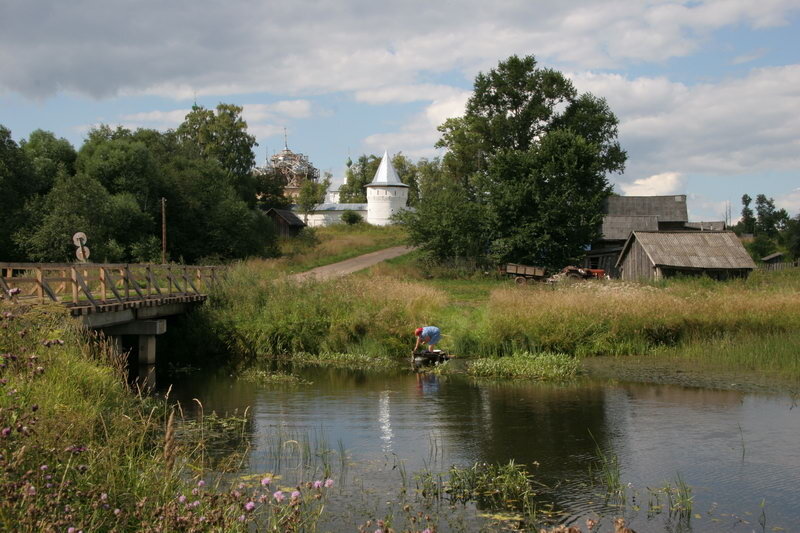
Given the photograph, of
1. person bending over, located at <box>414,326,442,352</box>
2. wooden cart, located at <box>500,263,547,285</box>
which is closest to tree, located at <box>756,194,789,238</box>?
wooden cart, located at <box>500,263,547,285</box>

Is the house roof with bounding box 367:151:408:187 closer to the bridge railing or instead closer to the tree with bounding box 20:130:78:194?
the tree with bounding box 20:130:78:194

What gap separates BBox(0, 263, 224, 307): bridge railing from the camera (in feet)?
54.8

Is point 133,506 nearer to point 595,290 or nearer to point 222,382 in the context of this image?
point 222,382

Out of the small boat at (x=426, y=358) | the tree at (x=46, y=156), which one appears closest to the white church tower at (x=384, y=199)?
the tree at (x=46, y=156)

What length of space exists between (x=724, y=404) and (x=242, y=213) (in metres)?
42.5

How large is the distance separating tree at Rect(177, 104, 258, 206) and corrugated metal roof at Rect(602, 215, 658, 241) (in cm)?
3197

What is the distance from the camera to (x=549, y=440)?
12695 mm

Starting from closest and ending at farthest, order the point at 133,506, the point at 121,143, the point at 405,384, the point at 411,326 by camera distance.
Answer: the point at 133,506, the point at 405,384, the point at 411,326, the point at 121,143

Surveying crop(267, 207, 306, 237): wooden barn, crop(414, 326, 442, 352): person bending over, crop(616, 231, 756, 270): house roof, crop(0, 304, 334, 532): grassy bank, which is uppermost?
crop(267, 207, 306, 237): wooden barn

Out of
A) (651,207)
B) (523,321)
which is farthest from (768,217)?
(523,321)

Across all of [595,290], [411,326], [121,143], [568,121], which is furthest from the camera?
[568,121]

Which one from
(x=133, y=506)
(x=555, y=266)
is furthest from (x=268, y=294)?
(x=555, y=266)

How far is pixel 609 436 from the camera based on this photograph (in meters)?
12.9

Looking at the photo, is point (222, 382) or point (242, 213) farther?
point (242, 213)
